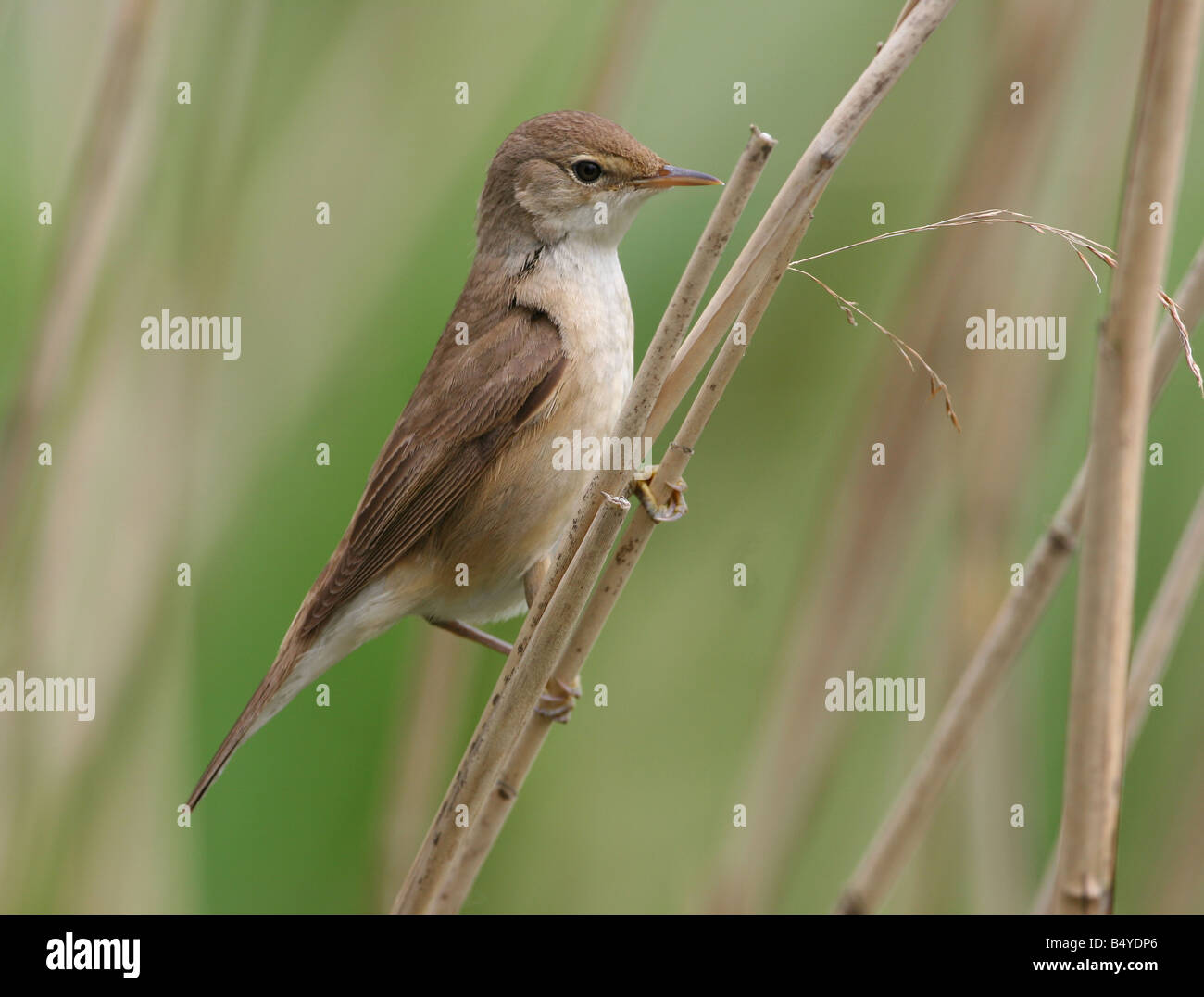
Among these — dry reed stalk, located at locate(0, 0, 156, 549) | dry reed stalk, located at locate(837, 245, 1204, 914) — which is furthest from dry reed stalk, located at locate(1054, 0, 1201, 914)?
dry reed stalk, located at locate(0, 0, 156, 549)

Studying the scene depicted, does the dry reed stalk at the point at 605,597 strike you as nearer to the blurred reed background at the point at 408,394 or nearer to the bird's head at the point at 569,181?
the blurred reed background at the point at 408,394

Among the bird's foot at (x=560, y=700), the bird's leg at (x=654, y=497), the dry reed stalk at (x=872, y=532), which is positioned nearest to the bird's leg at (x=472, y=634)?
the bird's foot at (x=560, y=700)

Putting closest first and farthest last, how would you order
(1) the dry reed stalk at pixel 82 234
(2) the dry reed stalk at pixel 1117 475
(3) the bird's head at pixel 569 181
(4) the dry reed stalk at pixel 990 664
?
1. (2) the dry reed stalk at pixel 1117 475
2. (4) the dry reed stalk at pixel 990 664
3. (1) the dry reed stalk at pixel 82 234
4. (3) the bird's head at pixel 569 181

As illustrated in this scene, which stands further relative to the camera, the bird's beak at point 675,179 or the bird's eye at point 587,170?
the bird's eye at point 587,170

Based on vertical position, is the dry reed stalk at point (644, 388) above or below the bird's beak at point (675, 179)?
below

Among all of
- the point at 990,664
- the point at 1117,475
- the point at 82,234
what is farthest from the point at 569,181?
the point at 1117,475

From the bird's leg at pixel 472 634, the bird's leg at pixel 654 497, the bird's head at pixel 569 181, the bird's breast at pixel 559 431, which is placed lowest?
the bird's leg at pixel 472 634

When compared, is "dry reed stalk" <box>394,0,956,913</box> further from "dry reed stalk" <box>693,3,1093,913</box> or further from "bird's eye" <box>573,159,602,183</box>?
"bird's eye" <box>573,159,602,183</box>
